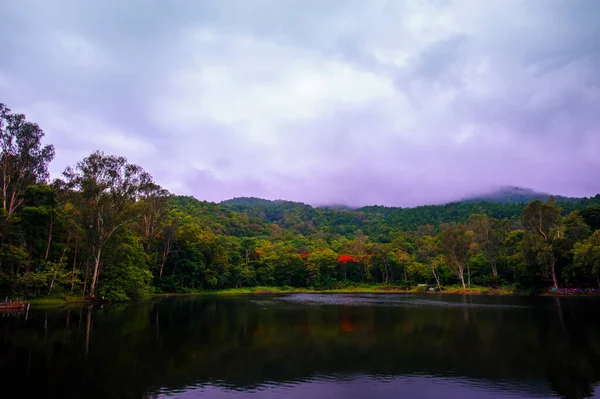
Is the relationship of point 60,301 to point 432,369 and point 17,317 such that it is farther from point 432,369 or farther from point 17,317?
point 432,369

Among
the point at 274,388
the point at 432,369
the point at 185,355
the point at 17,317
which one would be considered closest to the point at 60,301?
the point at 17,317

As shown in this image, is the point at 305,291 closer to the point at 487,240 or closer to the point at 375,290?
the point at 375,290

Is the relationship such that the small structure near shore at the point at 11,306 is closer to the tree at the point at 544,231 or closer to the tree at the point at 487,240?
the tree at the point at 544,231

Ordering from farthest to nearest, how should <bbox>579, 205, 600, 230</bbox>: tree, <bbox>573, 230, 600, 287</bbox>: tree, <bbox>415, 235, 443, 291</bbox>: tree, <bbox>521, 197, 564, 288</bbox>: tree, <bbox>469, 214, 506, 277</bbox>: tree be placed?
<bbox>415, 235, 443, 291</bbox>: tree → <bbox>469, 214, 506, 277</bbox>: tree → <bbox>579, 205, 600, 230</bbox>: tree → <bbox>521, 197, 564, 288</bbox>: tree → <bbox>573, 230, 600, 287</bbox>: tree

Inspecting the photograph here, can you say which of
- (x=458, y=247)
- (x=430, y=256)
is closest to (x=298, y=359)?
(x=458, y=247)

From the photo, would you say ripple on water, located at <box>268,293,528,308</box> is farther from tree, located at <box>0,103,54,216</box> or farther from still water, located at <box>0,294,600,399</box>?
tree, located at <box>0,103,54,216</box>

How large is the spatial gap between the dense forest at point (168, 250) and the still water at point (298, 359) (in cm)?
1347

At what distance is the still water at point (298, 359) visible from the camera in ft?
37.5

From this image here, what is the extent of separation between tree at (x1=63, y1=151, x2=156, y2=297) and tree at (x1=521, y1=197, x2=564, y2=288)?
173ft

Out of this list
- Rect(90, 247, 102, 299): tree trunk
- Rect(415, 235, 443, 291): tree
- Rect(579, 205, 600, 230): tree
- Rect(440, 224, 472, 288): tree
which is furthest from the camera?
Rect(415, 235, 443, 291): tree

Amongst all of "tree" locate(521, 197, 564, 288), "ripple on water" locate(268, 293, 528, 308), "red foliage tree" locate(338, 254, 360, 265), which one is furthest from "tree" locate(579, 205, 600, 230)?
"red foliage tree" locate(338, 254, 360, 265)

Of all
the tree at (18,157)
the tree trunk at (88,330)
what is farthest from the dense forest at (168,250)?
the tree trunk at (88,330)

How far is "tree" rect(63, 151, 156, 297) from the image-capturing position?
1569 inches

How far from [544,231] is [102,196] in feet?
197
